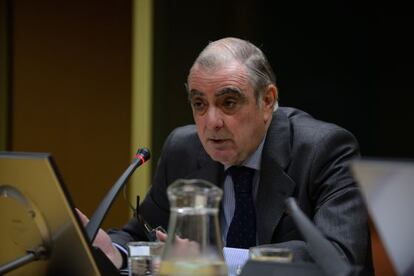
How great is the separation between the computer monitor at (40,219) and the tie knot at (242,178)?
2.35ft

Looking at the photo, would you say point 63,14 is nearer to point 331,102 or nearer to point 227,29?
point 227,29

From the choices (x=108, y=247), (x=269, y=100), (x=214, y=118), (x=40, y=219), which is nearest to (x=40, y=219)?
(x=40, y=219)

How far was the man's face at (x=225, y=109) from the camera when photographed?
75.4 inches

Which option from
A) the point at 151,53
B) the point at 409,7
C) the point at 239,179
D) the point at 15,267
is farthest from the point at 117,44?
the point at 15,267

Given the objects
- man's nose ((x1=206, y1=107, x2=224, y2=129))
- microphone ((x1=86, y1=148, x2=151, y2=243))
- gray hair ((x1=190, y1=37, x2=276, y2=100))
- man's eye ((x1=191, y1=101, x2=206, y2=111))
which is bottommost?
microphone ((x1=86, y1=148, x2=151, y2=243))

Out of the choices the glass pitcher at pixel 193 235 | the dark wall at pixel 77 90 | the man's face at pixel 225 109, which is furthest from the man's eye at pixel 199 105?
the dark wall at pixel 77 90

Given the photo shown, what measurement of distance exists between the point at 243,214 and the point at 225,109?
0.30 metres

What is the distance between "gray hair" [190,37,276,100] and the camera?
195 cm

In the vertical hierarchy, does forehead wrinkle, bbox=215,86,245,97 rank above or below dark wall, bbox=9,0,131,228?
above

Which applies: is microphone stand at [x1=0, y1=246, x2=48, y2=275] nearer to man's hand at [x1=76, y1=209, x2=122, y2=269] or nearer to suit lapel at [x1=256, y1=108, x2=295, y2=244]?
man's hand at [x1=76, y1=209, x2=122, y2=269]

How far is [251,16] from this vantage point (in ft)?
13.2

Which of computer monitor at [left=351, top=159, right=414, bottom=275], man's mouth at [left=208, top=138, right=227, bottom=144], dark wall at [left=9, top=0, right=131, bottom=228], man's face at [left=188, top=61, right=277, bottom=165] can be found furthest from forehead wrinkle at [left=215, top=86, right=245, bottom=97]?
dark wall at [left=9, top=0, right=131, bottom=228]

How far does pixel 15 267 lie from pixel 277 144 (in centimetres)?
90

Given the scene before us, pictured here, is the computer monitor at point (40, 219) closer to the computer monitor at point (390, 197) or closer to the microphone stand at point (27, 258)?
the microphone stand at point (27, 258)
